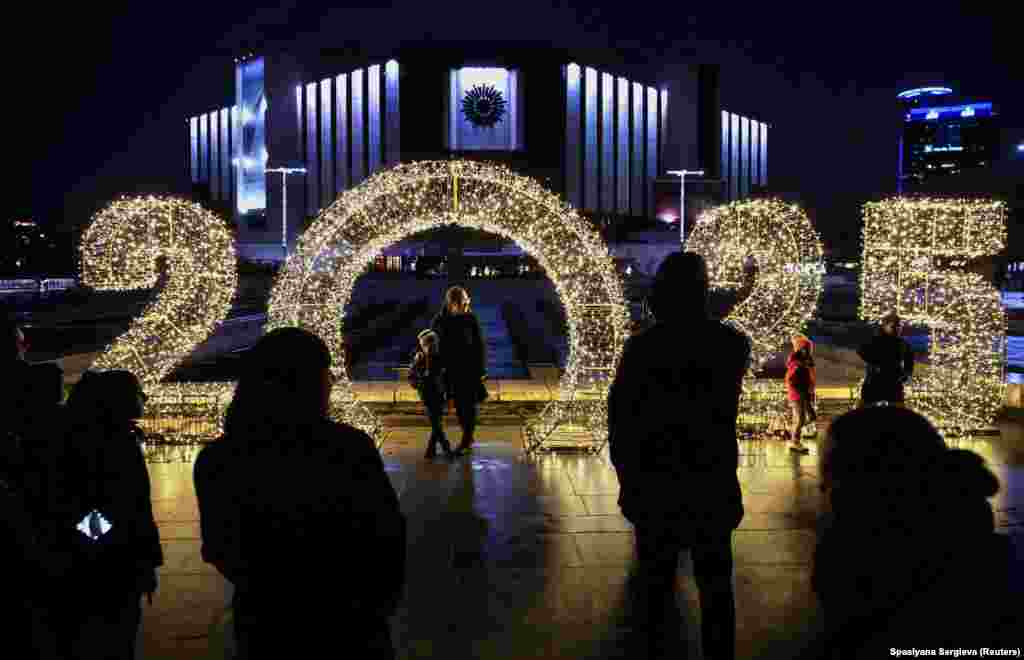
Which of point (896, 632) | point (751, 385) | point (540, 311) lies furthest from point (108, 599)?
point (540, 311)

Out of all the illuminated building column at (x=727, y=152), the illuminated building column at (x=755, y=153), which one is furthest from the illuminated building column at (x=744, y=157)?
the illuminated building column at (x=727, y=152)

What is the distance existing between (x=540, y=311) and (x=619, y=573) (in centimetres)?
3062

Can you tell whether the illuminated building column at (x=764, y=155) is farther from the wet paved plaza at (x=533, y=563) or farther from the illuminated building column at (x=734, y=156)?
the wet paved plaza at (x=533, y=563)

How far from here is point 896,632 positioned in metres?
1.62

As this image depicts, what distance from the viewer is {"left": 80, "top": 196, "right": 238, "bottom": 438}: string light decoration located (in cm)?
846

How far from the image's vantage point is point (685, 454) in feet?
11.1

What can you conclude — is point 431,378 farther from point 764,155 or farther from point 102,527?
point 764,155

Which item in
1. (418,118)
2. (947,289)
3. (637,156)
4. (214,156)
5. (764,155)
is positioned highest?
(764,155)

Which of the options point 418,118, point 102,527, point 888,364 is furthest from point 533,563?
point 418,118

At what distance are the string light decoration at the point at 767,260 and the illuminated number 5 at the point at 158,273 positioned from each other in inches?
203

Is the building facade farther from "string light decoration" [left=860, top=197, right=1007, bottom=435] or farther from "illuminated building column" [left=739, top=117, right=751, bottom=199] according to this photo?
"string light decoration" [left=860, top=197, right=1007, bottom=435]

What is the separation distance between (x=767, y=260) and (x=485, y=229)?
302 cm

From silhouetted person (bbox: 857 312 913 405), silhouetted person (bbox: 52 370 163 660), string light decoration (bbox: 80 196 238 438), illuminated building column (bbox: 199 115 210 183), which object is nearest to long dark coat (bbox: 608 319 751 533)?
silhouetted person (bbox: 52 370 163 660)

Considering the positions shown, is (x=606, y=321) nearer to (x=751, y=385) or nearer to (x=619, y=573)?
(x=751, y=385)
